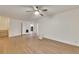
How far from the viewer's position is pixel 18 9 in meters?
1.60

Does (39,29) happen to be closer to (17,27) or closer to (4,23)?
(17,27)

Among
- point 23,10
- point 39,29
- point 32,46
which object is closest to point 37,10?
point 23,10

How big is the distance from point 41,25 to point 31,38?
289mm

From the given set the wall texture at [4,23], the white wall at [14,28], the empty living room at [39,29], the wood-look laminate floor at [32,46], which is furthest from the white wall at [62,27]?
the wall texture at [4,23]

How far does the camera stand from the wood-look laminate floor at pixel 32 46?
1.68 metres

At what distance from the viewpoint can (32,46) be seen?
6.00ft

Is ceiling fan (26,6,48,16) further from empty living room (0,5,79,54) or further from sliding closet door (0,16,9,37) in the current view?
sliding closet door (0,16,9,37)

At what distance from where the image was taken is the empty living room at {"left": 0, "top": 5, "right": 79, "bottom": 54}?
1.63m

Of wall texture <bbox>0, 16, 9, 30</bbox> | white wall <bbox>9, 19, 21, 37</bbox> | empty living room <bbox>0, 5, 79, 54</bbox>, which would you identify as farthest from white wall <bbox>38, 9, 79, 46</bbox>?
wall texture <bbox>0, 16, 9, 30</bbox>

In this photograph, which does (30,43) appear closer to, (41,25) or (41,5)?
(41,25)

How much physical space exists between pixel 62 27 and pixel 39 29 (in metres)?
0.41
